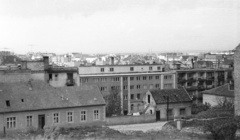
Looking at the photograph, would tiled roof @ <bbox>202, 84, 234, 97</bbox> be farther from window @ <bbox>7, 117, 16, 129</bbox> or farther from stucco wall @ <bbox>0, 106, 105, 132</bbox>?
window @ <bbox>7, 117, 16, 129</bbox>

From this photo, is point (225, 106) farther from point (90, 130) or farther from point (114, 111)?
point (90, 130)

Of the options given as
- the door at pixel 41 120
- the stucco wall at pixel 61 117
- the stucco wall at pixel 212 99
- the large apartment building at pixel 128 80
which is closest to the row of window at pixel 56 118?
the stucco wall at pixel 61 117

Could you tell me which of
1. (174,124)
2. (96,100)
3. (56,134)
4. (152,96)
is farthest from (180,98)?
(56,134)

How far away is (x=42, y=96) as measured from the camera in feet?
148

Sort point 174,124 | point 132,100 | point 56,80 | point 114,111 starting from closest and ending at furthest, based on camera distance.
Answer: point 174,124 < point 114,111 < point 56,80 < point 132,100

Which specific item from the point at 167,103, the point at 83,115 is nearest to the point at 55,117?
the point at 83,115

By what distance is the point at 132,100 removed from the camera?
260ft

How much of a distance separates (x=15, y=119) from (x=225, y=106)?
27878 millimetres

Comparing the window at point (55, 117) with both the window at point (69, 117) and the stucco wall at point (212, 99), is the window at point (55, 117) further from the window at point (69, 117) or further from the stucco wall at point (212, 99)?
the stucco wall at point (212, 99)

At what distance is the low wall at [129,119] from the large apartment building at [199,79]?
33.3 m

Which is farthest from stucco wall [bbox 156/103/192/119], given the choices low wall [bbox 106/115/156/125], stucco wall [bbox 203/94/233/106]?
stucco wall [bbox 203/94/233/106]

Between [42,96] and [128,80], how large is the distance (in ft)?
117

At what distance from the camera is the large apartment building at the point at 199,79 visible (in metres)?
85.4

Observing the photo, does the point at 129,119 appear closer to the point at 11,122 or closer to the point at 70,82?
the point at 11,122
